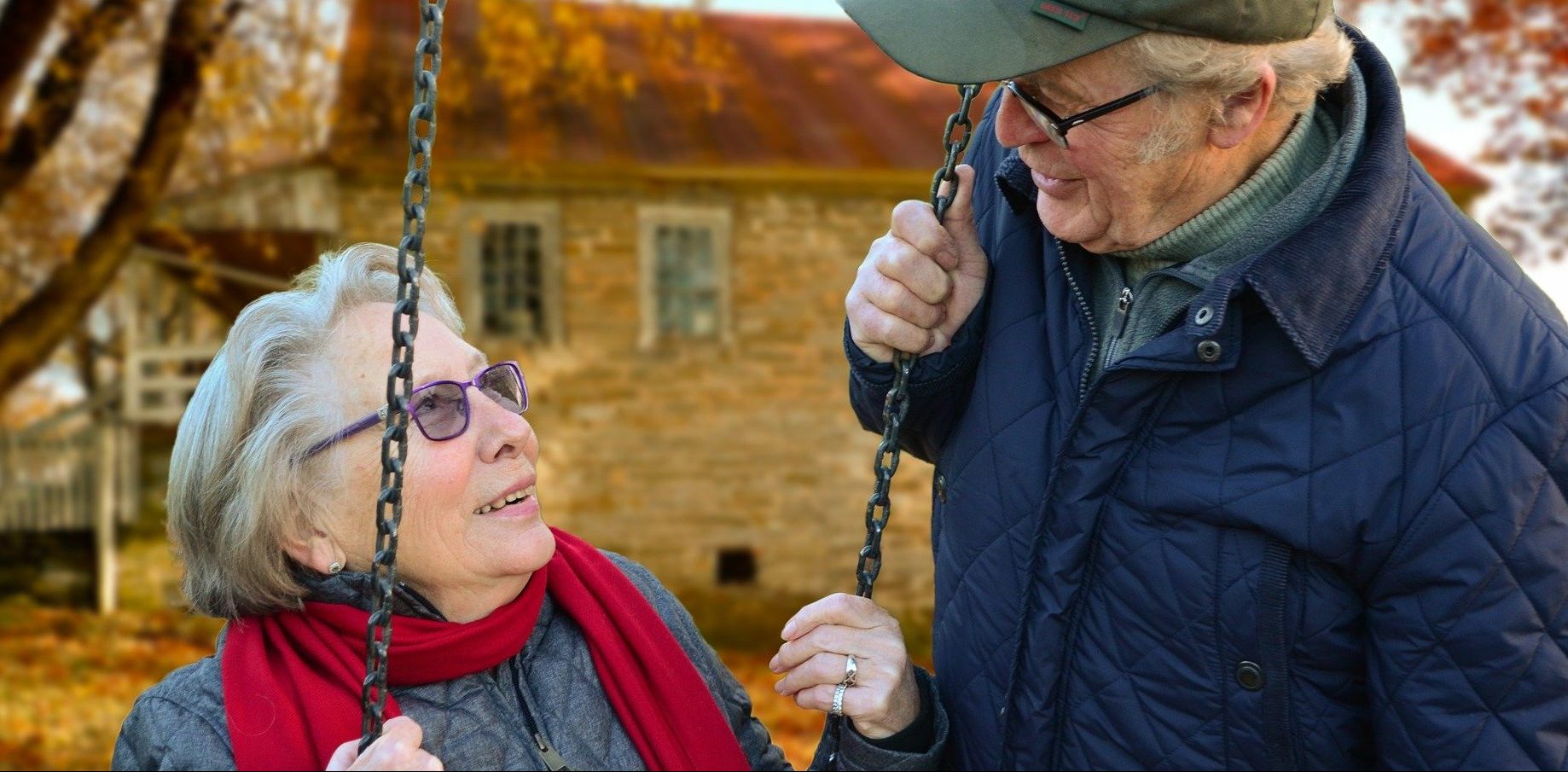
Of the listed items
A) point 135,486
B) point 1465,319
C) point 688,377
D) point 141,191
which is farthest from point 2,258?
point 1465,319

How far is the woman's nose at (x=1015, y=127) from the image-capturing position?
2020 mm

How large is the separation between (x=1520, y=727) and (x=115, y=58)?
38.8ft

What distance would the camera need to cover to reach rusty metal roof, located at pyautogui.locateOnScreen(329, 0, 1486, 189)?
1235 centimetres

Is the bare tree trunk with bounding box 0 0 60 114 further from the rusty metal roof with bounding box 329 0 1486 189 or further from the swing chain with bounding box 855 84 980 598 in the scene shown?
the swing chain with bounding box 855 84 980 598

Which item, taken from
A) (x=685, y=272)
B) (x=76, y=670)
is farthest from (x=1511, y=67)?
(x=76, y=670)

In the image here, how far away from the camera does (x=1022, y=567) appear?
80.6 inches

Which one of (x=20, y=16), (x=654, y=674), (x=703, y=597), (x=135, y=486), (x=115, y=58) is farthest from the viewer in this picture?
(x=135, y=486)

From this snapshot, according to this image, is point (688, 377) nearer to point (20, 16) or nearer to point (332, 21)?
point (332, 21)

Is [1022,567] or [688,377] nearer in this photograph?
[1022,567]

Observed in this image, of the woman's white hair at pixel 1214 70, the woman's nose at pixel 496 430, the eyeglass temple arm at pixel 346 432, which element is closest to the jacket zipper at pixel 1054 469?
the woman's white hair at pixel 1214 70

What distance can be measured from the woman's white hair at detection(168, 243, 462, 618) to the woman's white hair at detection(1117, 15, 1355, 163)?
140 centimetres

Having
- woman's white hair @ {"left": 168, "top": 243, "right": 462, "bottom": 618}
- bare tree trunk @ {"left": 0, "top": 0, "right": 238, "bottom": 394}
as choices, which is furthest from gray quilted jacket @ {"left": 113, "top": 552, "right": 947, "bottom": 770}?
bare tree trunk @ {"left": 0, "top": 0, "right": 238, "bottom": 394}

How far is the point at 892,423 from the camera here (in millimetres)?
2119

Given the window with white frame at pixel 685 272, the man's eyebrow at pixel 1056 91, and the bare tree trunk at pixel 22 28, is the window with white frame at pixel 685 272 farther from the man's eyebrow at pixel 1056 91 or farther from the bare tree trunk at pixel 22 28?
the man's eyebrow at pixel 1056 91
